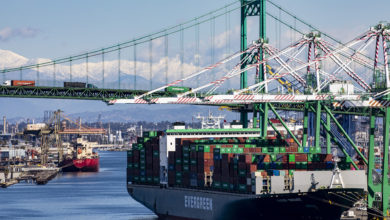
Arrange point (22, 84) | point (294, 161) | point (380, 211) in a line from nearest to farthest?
point (380, 211) < point (294, 161) < point (22, 84)

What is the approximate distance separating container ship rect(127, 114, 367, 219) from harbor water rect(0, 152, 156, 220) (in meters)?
6.95

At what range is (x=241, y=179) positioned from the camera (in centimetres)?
6656

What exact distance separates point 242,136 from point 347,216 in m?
22.5

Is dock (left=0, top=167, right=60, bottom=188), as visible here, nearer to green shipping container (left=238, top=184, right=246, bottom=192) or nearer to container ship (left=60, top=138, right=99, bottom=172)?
container ship (left=60, top=138, right=99, bottom=172)

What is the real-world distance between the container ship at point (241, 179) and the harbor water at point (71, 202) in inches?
274

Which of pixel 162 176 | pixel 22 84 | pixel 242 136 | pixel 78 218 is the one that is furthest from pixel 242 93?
pixel 22 84

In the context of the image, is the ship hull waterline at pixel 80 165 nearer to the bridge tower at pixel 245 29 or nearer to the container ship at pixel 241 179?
the bridge tower at pixel 245 29

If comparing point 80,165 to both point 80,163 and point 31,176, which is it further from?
point 31,176

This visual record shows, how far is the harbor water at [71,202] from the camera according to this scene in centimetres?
8781

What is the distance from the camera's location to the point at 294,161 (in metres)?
66.9

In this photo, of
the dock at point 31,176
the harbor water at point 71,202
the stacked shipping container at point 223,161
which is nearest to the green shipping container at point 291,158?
the stacked shipping container at point 223,161

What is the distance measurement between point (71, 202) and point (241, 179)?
128 ft

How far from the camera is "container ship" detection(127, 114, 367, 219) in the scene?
64.6 meters

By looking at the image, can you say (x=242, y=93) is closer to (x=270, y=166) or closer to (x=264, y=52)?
(x=264, y=52)
